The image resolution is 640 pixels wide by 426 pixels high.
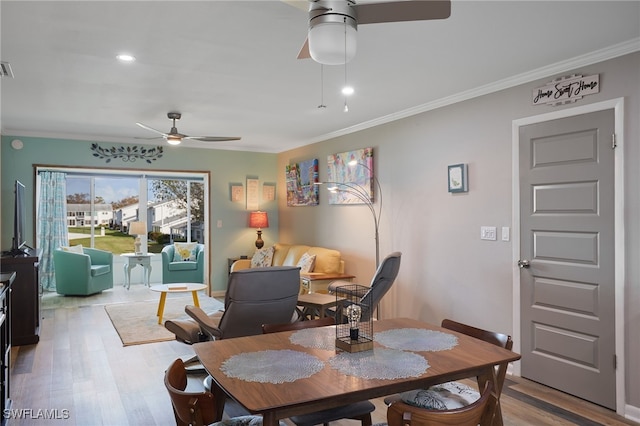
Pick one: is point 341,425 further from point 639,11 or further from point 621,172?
point 639,11

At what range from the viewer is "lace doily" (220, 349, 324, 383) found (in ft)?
5.48

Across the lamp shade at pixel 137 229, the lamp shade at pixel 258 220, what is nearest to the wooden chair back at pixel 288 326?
the lamp shade at pixel 258 220

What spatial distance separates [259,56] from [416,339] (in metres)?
2.17

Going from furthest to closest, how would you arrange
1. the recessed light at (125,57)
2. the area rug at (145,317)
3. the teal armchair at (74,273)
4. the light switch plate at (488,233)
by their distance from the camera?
the teal armchair at (74,273) < the area rug at (145,317) < the light switch plate at (488,233) < the recessed light at (125,57)

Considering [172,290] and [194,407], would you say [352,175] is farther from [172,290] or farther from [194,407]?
[194,407]

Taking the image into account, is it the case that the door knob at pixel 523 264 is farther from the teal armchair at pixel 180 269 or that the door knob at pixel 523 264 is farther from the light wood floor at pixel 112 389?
the teal armchair at pixel 180 269

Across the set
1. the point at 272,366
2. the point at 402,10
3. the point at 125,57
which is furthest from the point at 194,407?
the point at 125,57

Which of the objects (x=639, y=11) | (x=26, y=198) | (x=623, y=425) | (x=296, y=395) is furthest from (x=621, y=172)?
(x=26, y=198)

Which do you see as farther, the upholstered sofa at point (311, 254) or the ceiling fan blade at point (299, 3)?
the upholstered sofa at point (311, 254)

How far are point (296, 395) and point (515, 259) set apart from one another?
2.75m

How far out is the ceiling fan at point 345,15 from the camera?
1.81 meters

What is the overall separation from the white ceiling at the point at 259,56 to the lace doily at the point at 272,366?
1772mm

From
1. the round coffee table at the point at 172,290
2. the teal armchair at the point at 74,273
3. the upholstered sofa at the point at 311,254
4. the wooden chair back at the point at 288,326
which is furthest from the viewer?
the teal armchair at the point at 74,273

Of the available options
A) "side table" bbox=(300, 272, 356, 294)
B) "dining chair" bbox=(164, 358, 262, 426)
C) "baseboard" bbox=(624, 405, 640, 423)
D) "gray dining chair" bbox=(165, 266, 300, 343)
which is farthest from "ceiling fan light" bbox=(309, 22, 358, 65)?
"side table" bbox=(300, 272, 356, 294)
